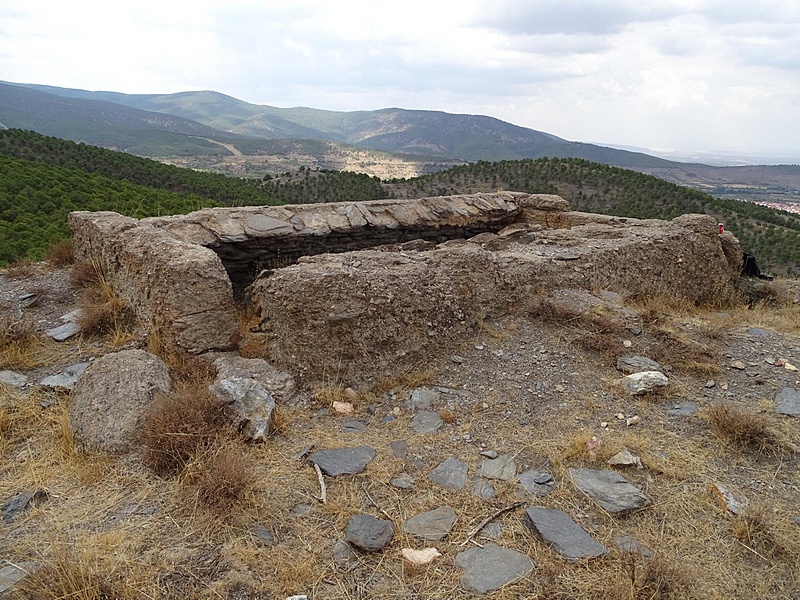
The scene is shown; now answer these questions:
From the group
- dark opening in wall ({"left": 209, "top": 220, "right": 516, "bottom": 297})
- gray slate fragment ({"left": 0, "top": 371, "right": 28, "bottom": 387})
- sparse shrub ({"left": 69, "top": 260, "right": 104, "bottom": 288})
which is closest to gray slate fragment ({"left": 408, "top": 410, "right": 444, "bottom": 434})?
dark opening in wall ({"left": 209, "top": 220, "right": 516, "bottom": 297})

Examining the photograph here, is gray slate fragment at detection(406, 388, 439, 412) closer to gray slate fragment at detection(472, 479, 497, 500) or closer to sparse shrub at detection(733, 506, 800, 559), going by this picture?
gray slate fragment at detection(472, 479, 497, 500)

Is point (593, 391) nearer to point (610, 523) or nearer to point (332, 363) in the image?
point (610, 523)

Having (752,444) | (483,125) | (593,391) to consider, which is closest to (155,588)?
(593,391)

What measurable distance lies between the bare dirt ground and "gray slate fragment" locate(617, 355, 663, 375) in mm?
86

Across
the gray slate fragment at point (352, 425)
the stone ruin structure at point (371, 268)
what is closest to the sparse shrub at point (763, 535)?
the gray slate fragment at point (352, 425)

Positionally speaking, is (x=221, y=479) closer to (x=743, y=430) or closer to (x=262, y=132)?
(x=743, y=430)

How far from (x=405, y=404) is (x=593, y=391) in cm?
154

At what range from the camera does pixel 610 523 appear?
2814 millimetres

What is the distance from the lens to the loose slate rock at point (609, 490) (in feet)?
9.59

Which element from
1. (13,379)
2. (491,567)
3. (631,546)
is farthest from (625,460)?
(13,379)

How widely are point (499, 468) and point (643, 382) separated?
1.64m

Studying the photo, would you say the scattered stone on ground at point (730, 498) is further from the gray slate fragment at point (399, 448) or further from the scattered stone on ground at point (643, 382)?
the gray slate fragment at point (399, 448)

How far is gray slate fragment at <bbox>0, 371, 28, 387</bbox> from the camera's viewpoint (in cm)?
431

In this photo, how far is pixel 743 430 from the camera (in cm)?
350
